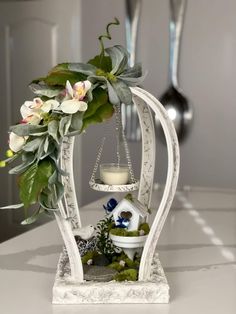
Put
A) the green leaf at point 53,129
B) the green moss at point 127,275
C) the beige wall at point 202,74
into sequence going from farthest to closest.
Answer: the beige wall at point 202,74
the green moss at point 127,275
the green leaf at point 53,129

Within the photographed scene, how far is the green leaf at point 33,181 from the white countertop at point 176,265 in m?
0.18

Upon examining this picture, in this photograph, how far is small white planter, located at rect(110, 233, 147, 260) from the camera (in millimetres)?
960

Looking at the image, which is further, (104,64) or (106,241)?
(106,241)

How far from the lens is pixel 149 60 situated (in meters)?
2.67

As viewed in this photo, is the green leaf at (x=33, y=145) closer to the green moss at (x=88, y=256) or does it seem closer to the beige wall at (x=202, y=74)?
the green moss at (x=88, y=256)

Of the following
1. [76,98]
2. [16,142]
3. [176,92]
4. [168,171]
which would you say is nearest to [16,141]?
[16,142]

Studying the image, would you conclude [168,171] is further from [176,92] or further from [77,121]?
[176,92]

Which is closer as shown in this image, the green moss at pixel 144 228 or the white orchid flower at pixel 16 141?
the white orchid flower at pixel 16 141

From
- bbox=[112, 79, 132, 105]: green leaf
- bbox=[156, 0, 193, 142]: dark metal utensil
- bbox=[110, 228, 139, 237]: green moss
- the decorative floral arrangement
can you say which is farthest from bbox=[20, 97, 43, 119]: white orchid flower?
bbox=[156, 0, 193, 142]: dark metal utensil

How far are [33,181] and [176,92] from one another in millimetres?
1892

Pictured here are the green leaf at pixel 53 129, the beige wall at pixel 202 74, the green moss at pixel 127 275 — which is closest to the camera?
the green leaf at pixel 53 129

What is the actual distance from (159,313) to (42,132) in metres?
0.33

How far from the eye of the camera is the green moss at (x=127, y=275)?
0.92 m

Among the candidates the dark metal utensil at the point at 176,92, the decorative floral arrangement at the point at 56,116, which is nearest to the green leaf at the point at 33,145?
the decorative floral arrangement at the point at 56,116
